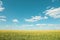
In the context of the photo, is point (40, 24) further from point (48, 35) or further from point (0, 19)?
point (0, 19)

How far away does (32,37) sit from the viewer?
2.60 meters

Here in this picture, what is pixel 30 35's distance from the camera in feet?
8.61

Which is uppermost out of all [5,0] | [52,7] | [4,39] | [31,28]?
[5,0]

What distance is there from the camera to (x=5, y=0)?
2.65 meters

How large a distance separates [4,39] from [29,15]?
0.64 meters

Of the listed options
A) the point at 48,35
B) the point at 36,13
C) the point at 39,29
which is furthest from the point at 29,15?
the point at 48,35

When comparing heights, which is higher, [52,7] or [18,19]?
[52,7]

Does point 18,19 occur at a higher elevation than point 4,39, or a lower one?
higher

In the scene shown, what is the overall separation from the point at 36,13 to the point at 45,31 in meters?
0.37

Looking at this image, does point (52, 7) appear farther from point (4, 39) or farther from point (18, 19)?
point (4, 39)

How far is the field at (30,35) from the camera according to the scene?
257 centimetres

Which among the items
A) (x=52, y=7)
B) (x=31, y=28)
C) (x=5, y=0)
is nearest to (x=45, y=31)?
(x=31, y=28)

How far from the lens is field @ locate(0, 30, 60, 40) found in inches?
101

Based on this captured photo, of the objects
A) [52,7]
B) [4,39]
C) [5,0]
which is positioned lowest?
[4,39]
